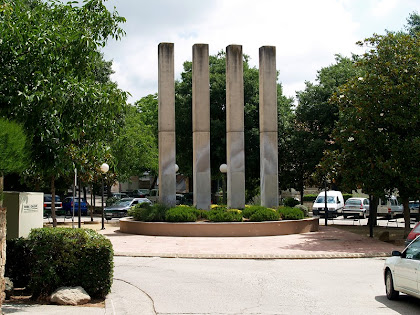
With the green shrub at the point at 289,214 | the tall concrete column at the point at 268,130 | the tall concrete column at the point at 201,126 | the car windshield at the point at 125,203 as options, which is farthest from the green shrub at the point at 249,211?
the car windshield at the point at 125,203

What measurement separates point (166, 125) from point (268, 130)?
4.98 m

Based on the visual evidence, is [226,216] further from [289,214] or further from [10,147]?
[10,147]

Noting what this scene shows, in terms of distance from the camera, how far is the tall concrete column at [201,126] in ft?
87.5

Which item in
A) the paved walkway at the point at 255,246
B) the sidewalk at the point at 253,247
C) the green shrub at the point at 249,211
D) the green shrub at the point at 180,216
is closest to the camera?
the sidewalk at the point at 253,247

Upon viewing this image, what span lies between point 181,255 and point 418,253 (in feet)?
28.6

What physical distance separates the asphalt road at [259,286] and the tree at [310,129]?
16667mm

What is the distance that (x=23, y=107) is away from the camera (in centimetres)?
936

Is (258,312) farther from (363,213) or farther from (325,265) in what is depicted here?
(363,213)

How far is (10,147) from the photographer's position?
25.3 feet

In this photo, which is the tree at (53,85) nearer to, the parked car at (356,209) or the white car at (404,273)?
the white car at (404,273)

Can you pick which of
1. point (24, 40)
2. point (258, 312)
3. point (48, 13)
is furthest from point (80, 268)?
point (48, 13)

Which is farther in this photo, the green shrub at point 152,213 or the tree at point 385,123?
the green shrub at point 152,213

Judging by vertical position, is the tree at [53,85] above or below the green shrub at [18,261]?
above

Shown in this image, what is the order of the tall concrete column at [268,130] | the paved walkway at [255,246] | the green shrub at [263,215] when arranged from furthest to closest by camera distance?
1. the tall concrete column at [268,130]
2. the green shrub at [263,215]
3. the paved walkway at [255,246]
